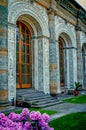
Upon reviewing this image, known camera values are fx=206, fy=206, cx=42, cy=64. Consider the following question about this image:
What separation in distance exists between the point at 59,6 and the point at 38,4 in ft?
9.61

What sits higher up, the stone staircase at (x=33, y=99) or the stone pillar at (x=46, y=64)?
the stone pillar at (x=46, y=64)

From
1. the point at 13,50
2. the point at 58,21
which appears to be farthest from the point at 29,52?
the point at 58,21

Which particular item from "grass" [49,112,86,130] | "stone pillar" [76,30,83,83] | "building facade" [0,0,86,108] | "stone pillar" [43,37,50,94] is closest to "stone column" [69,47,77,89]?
"stone pillar" [76,30,83,83]

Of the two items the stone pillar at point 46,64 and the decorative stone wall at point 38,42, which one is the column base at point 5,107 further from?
the stone pillar at point 46,64

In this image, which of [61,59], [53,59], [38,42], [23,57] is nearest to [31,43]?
[38,42]

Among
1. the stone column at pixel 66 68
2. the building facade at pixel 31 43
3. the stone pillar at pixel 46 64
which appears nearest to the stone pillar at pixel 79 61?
the stone column at pixel 66 68

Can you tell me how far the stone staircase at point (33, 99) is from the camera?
10.3 m

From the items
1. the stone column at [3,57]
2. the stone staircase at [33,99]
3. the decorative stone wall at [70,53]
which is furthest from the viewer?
the decorative stone wall at [70,53]

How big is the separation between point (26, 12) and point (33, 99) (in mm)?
4989

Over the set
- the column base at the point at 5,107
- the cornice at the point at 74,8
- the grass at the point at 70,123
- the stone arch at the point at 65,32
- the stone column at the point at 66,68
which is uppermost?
the cornice at the point at 74,8

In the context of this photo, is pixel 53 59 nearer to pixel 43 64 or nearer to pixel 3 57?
pixel 43 64

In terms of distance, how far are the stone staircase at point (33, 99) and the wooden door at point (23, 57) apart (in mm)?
686

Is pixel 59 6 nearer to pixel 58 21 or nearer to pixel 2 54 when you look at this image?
pixel 58 21

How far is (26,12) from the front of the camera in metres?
11.9
